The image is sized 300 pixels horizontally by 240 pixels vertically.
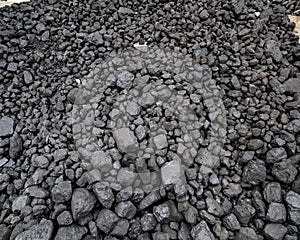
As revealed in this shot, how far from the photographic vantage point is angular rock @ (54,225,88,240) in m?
1.72

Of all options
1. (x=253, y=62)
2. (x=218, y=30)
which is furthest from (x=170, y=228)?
(x=218, y=30)

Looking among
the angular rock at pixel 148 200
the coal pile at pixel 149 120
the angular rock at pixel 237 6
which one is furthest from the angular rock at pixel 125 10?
the angular rock at pixel 148 200

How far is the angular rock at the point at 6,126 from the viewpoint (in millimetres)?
2125

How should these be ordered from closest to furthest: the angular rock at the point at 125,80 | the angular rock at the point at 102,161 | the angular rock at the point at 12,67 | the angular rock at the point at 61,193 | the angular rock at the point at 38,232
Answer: the angular rock at the point at 38,232
the angular rock at the point at 61,193
the angular rock at the point at 102,161
the angular rock at the point at 125,80
the angular rock at the point at 12,67

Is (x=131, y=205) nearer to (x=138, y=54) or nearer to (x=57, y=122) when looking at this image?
(x=57, y=122)

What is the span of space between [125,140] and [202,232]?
0.66 metres

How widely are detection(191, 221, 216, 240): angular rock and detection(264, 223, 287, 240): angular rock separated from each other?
0.28 m

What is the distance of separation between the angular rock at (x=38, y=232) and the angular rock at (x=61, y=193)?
14 cm

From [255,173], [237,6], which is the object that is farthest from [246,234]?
[237,6]

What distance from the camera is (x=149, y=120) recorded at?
2.08 meters

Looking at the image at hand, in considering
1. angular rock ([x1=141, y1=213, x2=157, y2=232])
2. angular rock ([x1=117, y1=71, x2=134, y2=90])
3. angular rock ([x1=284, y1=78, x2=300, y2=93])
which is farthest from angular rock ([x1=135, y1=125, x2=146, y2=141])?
angular rock ([x1=284, y1=78, x2=300, y2=93])

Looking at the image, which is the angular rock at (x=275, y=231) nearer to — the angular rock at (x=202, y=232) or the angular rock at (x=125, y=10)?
the angular rock at (x=202, y=232)

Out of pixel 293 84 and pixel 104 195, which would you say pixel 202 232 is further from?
pixel 293 84

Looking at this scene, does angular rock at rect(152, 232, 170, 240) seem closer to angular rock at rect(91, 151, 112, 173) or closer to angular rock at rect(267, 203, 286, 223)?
angular rock at rect(91, 151, 112, 173)
